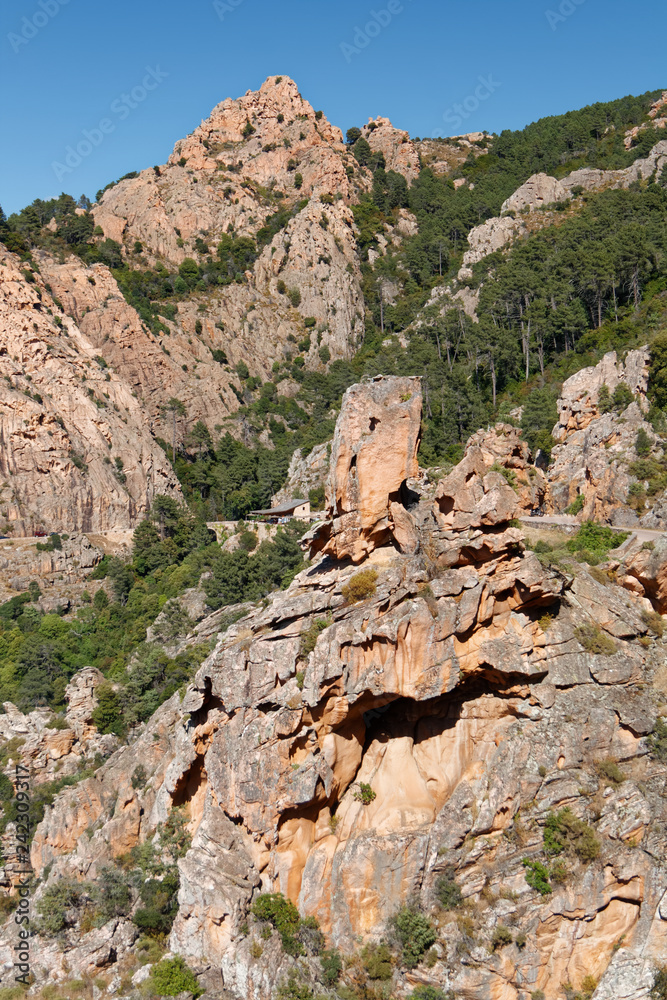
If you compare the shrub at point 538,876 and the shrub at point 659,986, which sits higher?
the shrub at point 538,876

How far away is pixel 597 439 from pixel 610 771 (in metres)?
26.0

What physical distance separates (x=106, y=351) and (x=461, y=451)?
54.4 m

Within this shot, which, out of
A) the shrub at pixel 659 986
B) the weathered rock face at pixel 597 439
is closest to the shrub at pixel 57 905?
the shrub at pixel 659 986

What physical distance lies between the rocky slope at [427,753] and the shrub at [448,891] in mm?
233

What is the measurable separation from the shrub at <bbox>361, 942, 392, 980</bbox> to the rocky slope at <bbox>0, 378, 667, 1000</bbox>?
45 centimetres

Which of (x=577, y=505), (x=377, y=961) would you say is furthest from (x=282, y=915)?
(x=577, y=505)

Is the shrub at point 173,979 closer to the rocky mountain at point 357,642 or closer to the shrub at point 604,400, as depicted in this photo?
the rocky mountain at point 357,642

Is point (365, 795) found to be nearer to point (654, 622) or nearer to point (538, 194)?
point (654, 622)

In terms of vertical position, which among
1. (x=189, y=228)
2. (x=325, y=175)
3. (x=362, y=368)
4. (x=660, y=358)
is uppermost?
(x=325, y=175)

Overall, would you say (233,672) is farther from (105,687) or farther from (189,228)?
(189,228)

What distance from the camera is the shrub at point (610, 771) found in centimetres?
2617

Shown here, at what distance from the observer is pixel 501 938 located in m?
24.6

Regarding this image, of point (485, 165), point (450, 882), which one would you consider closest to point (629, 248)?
point (450, 882)

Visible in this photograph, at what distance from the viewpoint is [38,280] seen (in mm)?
91438
